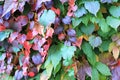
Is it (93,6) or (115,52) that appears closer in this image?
(93,6)

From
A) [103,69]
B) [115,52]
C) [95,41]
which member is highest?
[95,41]

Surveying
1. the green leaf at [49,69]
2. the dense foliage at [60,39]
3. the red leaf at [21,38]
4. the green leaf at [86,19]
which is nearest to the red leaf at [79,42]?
the dense foliage at [60,39]

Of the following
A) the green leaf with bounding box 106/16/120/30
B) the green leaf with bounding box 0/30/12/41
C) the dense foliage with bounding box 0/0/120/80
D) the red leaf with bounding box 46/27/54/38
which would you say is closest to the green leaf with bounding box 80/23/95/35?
the dense foliage with bounding box 0/0/120/80

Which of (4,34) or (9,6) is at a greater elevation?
(9,6)

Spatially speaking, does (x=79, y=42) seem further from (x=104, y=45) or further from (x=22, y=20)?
(x=22, y=20)

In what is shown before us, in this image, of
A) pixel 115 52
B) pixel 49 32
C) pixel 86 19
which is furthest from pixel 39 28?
pixel 115 52

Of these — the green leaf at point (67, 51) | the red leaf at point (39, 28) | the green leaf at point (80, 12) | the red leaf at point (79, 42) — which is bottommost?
the green leaf at point (67, 51)

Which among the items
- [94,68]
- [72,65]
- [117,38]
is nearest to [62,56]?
[72,65]

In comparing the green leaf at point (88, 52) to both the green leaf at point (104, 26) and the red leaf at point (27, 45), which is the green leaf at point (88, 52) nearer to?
the green leaf at point (104, 26)
